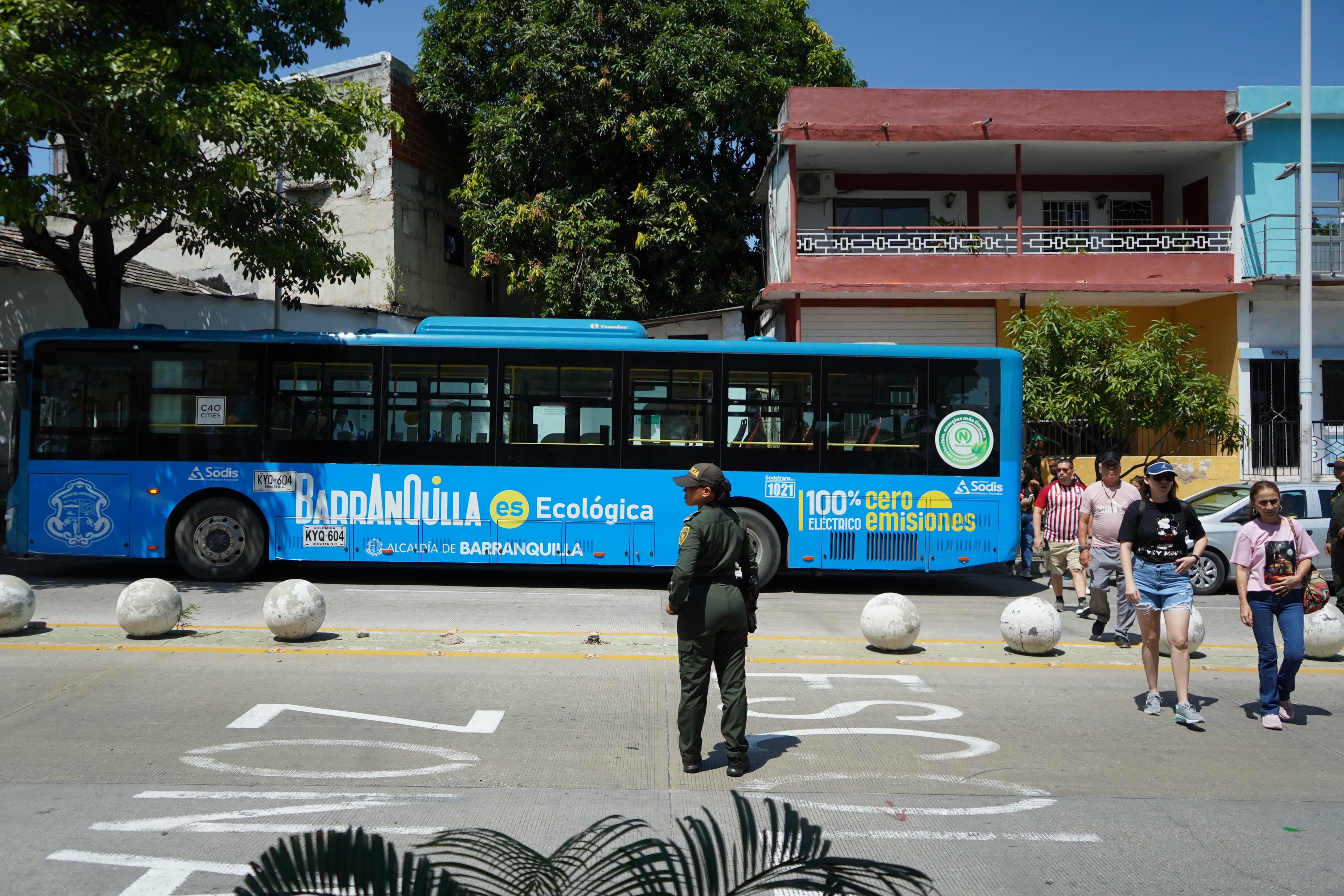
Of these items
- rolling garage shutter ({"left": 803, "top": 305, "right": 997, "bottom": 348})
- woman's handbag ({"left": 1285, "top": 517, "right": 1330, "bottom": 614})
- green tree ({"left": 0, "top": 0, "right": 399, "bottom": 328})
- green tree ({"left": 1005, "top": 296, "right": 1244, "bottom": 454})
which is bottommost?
woman's handbag ({"left": 1285, "top": 517, "right": 1330, "bottom": 614})

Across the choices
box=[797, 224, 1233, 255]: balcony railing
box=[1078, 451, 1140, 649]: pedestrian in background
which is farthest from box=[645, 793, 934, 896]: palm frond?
box=[797, 224, 1233, 255]: balcony railing

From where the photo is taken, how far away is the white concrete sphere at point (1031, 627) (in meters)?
9.41

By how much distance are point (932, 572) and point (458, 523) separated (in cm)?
598

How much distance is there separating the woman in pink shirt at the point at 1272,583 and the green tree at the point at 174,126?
11.5 m

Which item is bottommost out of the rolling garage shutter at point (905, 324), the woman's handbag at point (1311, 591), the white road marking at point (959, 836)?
the white road marking at point (959, 836)

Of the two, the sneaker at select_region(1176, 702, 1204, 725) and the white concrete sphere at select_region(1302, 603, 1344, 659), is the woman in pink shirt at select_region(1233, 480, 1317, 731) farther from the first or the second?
the white concrete sphere at select_region(1302, 603, 1344, 659)

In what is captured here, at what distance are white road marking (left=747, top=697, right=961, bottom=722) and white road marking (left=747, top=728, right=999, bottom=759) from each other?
0.91 feet

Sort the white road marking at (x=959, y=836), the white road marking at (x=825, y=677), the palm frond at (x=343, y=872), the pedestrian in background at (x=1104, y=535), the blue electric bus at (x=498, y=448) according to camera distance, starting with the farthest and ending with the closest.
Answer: the blue electric bus at (x=498, y=448), the pedestrian in background at (x=1104, y=535), the white road marking at (x=825, y=677), the white road marking at (x=959, y=836), the palm frond at (x=343, y=872)

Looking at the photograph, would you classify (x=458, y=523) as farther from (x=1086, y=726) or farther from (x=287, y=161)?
(x=1086, y=726)

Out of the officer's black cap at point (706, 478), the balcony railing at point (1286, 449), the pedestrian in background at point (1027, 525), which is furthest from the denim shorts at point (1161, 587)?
the balcony railing at point (1286, 449)

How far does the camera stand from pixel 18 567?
14602 mm

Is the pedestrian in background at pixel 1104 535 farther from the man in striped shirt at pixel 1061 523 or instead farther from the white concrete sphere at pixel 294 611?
the white concrete sphere at pixel 294 611

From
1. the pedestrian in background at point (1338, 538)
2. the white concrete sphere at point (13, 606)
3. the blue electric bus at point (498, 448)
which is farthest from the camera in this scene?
the blue electric bus at point (498, 448)

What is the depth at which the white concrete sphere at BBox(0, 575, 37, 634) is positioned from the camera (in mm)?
9320
